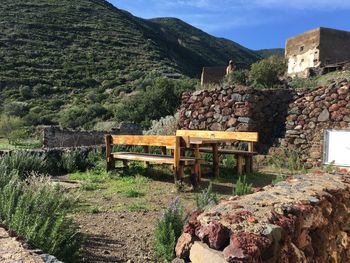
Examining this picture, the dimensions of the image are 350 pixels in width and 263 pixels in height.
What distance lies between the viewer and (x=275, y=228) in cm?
284

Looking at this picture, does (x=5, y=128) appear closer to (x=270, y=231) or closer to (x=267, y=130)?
(x=267, y=130)

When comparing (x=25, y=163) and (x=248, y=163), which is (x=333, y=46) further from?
(x=25, y=163)

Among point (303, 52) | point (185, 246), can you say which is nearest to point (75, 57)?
point (303, 52)

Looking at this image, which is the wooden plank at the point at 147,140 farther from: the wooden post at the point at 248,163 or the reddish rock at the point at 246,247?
the reddish rock at the point at 246,247

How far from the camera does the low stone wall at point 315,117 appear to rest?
30.8 feet

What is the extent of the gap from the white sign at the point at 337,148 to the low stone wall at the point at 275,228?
3792 millimetres

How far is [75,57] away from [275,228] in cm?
4046

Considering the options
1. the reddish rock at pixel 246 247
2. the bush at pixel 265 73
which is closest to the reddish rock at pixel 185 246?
the reddish rock at pixel 246 247

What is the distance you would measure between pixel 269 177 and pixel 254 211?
5.48 meters

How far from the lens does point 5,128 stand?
69.5 ft

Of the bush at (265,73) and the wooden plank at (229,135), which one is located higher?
the bush at (265,73)

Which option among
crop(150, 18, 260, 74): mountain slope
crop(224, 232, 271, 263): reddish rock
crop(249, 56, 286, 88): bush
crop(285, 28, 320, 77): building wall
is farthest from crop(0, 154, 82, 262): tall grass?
crop(150, 18, 260, 74): mountain slope

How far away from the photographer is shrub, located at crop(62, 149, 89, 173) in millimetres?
9047

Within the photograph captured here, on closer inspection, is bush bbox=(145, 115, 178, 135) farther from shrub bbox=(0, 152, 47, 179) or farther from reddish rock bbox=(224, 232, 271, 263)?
reddish rock bbox=(224, 232, 271, 263)
